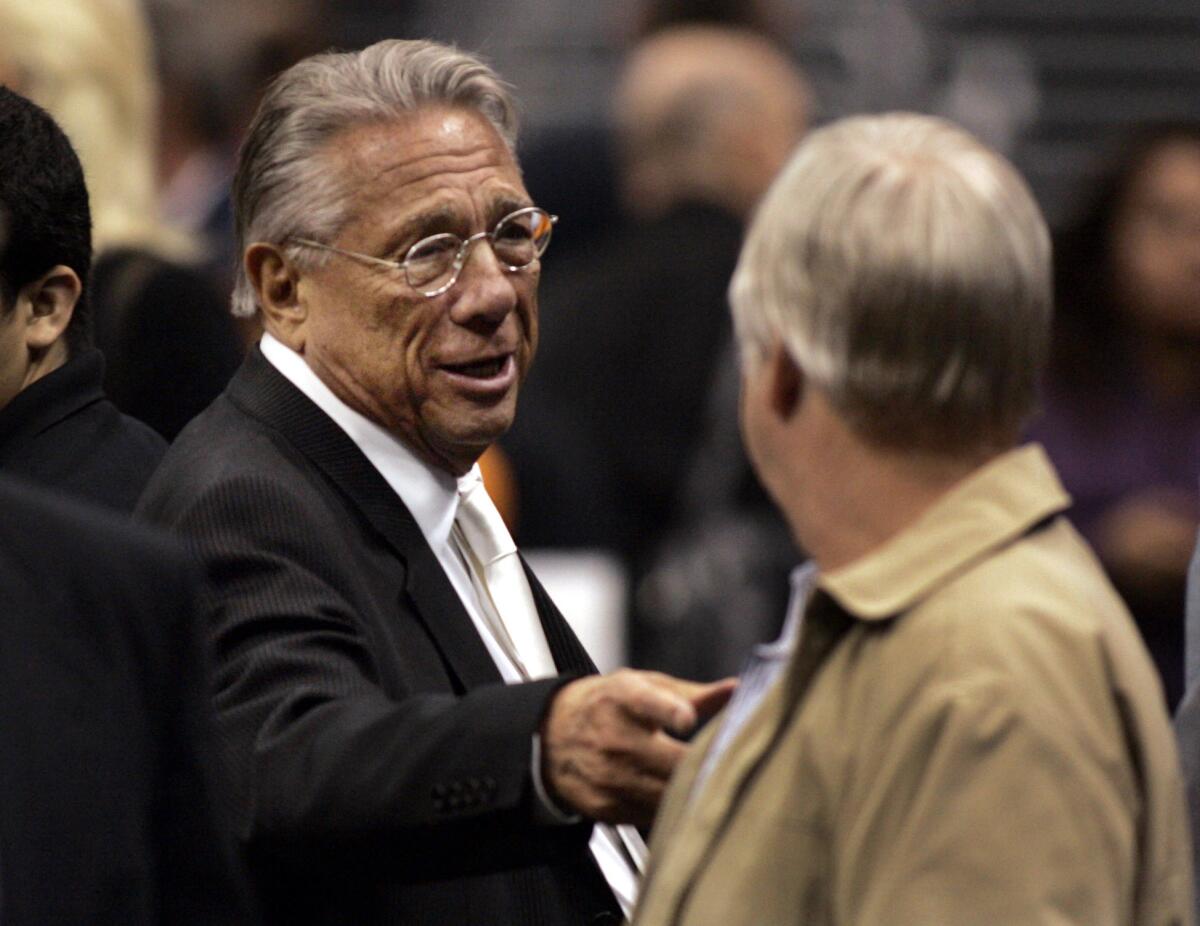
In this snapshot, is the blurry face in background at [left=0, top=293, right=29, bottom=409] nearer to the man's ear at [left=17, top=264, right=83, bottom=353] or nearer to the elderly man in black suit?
the man's ear at [left=17, top=264, right=83, bottom=353]

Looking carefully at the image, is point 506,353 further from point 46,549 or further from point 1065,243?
point 1065,243

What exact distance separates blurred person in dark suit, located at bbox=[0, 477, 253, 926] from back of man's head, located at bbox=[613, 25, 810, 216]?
4325mm

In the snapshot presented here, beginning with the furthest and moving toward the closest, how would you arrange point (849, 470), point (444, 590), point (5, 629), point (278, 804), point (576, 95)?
1. point (576, 95)
2. point (444, 590)
3. point (278, 804)
4. point (5, 629)
5. point (849, 470)

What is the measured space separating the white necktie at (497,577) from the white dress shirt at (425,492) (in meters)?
0.02

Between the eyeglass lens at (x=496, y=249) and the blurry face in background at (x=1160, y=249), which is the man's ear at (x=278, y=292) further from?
the blurry face in background at (x=1160, y=249)

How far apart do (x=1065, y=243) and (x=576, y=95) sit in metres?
4.92

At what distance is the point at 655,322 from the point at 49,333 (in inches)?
134

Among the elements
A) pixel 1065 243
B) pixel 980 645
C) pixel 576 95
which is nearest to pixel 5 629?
pixel 980 645

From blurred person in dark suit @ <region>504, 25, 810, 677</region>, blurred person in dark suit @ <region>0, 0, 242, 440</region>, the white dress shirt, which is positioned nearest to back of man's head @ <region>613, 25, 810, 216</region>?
blurred person in dark suit @ <region>504, 25, 810, 677</region>

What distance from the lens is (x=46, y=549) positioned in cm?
262

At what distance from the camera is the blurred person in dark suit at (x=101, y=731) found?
2561 millimetres

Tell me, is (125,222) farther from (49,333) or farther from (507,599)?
(507,599)

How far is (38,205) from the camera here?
3301 millimetres

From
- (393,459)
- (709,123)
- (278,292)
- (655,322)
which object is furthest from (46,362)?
(709,123)
